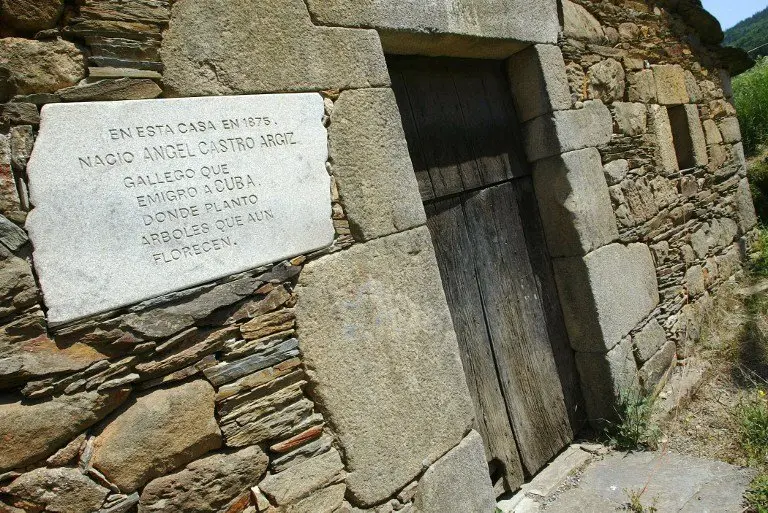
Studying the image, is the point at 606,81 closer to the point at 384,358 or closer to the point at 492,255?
the point at 492,255

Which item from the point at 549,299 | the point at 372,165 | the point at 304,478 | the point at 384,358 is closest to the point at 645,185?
the point at 549,299

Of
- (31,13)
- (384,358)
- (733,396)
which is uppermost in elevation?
(31,13)

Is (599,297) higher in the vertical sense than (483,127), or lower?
lower

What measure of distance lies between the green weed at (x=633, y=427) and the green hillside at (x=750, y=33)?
27.6 meters

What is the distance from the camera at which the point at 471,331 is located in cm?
280

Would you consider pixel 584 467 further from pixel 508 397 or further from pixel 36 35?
pixel 36 35

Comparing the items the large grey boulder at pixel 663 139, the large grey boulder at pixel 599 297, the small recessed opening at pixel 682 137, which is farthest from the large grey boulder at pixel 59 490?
the small recessed opening at pixel 682 137

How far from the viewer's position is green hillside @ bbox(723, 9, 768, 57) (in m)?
28.1

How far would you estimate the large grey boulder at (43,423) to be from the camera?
1306 mm

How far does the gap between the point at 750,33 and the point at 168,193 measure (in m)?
41.0

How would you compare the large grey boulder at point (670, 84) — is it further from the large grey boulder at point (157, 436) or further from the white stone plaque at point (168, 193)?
the large grey boulder at point (157, 436)

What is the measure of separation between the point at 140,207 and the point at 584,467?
104 inches

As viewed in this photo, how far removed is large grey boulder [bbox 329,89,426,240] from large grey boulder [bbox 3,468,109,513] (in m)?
1.14

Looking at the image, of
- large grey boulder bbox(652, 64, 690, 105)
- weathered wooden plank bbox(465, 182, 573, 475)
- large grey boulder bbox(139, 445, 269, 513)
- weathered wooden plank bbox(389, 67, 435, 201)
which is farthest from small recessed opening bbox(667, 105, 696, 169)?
large grey boulder bbox(139, 445, 269, 513)
